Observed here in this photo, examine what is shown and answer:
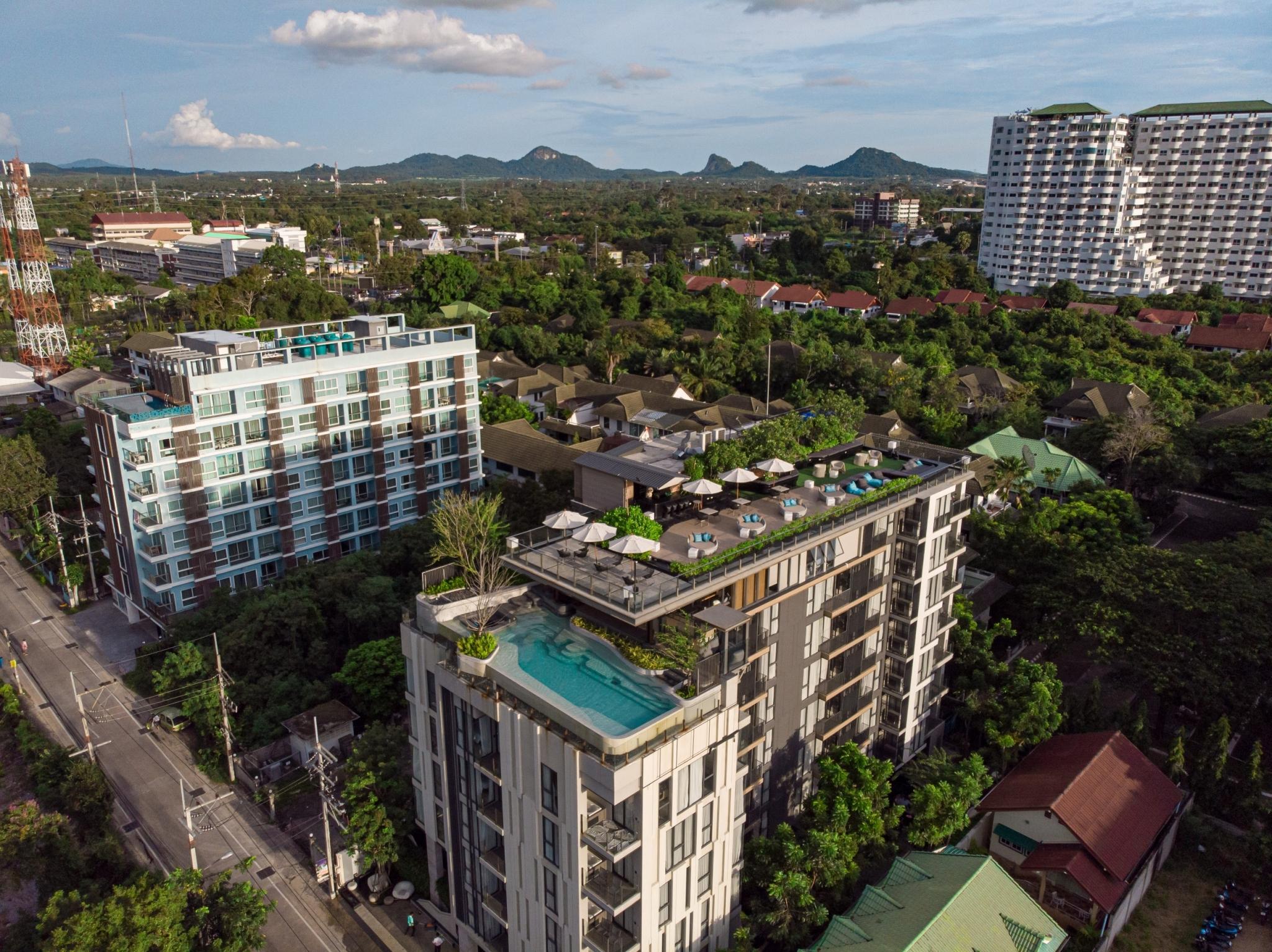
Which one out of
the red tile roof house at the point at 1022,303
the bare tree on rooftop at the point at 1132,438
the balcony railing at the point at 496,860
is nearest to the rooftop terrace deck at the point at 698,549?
the balcony railing at the point at 496,860

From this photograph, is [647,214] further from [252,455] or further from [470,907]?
[470,907]

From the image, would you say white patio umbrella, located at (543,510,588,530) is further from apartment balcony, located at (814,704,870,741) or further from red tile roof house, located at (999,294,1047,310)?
red tile roof house, located at (999,294,1047,310)

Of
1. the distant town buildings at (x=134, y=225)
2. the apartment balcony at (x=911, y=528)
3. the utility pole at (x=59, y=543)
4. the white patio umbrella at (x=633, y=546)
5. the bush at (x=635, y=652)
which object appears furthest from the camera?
the distant town buildings at (x=134, y=225)

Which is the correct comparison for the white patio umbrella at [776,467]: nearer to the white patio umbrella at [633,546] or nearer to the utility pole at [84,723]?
the white patio umbrella at [633,546]

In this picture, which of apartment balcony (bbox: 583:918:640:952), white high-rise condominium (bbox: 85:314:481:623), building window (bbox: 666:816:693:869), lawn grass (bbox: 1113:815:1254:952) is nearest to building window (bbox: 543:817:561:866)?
apartment balcony (bbox: 583:918:640:952)

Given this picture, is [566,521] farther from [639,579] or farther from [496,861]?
[496,861]

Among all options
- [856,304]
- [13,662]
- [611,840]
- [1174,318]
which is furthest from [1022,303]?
[13,662]
